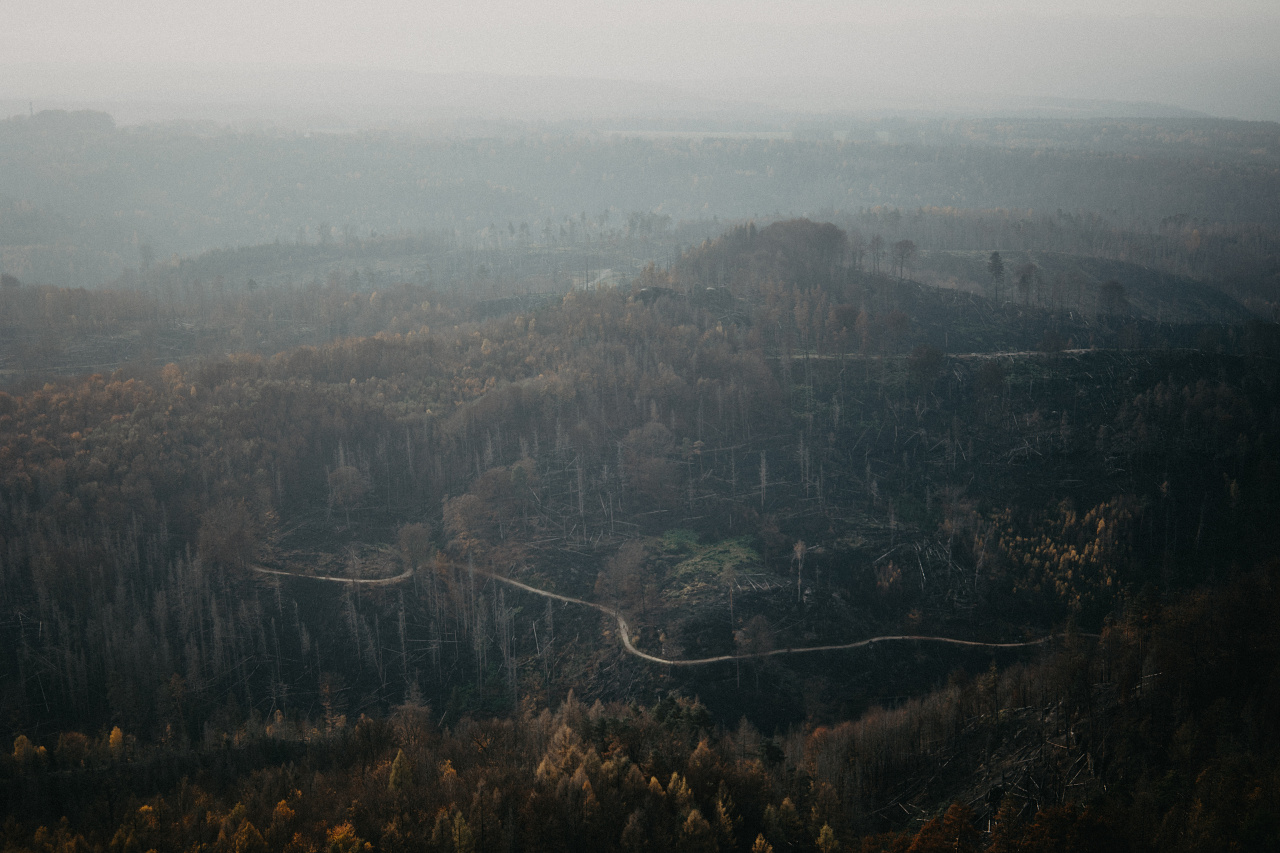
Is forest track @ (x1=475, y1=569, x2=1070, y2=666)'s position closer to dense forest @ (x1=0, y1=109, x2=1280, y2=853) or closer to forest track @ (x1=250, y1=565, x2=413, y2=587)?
dense forest @ (x1=0, y1=109, x2=1280, y2=853)

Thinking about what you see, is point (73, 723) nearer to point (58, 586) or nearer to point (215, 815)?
point (58, 586)

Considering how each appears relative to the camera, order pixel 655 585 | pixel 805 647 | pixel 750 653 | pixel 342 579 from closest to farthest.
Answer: pixel 750 653 → pixel 805 647 → pixel 655 585 → pixel 342 579

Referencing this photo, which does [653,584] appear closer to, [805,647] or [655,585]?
[655,585]

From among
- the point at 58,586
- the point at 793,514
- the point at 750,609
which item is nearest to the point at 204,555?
the point at 58,586

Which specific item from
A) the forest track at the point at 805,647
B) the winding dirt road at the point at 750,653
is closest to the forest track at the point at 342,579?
the winding dirt road at the point at 750,653

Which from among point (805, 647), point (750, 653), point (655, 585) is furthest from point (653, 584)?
point (805, 647)

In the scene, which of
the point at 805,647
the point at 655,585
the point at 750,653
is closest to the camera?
the point at 750,653
